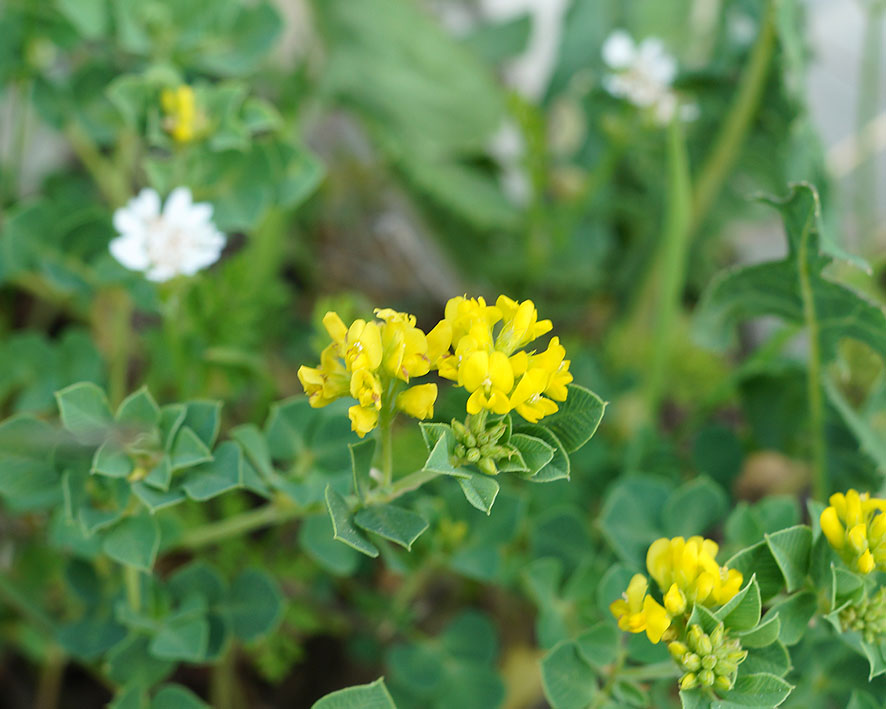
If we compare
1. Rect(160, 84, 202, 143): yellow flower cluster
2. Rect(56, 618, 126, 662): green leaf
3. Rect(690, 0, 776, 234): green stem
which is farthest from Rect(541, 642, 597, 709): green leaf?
Rect(690, 0, 776, 234): green stem

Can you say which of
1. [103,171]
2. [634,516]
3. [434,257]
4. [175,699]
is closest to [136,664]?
[175,699]

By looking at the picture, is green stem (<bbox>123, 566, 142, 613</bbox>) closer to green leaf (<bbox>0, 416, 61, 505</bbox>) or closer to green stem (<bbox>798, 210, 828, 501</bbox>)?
green leaf (<bbox>0, 416, 61, 505</bbox>)

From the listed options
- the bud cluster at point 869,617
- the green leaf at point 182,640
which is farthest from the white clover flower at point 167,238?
the bud cluster at point 869,617

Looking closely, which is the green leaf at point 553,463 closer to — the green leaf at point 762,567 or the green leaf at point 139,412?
the green leaf at point 762,567

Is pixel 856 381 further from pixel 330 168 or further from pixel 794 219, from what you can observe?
pixel 330 168

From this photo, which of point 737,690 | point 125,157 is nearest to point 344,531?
point 737,690

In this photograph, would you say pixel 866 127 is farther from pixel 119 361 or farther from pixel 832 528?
pixel 119 361
